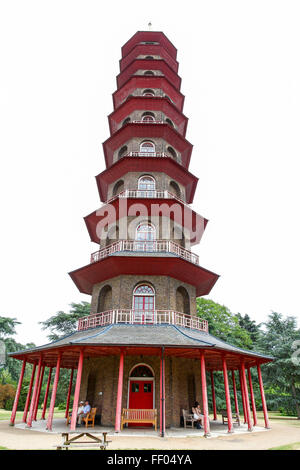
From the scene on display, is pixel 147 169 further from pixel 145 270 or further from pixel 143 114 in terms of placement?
pixel 145 270

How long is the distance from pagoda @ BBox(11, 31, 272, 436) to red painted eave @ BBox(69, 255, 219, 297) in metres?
0.06

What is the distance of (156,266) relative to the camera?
52.7 feet

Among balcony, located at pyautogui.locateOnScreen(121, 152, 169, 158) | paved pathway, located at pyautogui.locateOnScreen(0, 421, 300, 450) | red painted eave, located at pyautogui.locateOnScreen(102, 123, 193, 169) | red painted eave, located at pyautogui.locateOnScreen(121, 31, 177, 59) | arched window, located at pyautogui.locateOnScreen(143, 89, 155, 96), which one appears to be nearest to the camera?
paved pathway, located at pyautogui.locateOnScreen(0, 421, 300, 450)

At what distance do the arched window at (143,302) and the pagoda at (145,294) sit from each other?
0.05 metres

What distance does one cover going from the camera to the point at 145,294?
16.5m

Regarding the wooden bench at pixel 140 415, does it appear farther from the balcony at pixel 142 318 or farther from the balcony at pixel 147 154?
the balcony at pixel 147 154

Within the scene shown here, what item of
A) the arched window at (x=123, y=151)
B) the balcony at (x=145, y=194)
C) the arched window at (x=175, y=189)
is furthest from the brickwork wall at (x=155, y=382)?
the arched window at (x=123, y=151)

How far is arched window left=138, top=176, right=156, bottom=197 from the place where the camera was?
19.4 metres

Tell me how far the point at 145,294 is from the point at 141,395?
4.84 metres

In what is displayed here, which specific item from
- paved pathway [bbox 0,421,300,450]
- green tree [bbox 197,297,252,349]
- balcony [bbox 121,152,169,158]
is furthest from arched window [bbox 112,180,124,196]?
green tree [bbox 197,297,252,349]

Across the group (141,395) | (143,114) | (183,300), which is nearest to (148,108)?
(143,114)

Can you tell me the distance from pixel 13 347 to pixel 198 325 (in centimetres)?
2820

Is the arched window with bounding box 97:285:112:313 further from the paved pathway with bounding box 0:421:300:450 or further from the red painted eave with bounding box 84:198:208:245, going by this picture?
the paved pathway with bounding box 0:421:300:450
